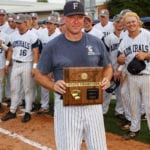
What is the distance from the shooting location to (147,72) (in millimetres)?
6348

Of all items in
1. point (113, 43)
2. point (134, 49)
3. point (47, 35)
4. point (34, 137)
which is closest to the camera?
point (134, 49)

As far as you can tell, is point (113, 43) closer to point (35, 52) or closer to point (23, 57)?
point (35, 52)

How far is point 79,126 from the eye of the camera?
13.1 ft

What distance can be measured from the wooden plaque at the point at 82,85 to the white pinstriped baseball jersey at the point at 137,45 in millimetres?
2538

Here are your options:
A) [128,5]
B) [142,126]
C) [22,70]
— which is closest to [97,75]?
[142,126]

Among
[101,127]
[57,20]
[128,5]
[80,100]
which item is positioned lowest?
[101,127]

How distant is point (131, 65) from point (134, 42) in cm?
35

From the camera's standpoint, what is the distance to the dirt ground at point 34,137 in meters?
6.57

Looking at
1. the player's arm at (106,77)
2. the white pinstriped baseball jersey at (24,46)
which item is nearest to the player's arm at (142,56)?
the player's arm at (106,77)

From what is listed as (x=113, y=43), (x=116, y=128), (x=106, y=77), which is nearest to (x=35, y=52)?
(x=113, y=43)

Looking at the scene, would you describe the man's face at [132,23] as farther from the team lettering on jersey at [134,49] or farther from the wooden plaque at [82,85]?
the wooden plaque at [82,85]

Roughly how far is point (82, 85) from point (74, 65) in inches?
8.8

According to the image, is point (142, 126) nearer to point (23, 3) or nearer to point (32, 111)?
point (32, 111)

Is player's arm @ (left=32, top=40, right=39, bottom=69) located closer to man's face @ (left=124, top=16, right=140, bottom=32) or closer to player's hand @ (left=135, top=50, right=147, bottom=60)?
man's face @ (left=124, top=16, right=140, bottom=32)
